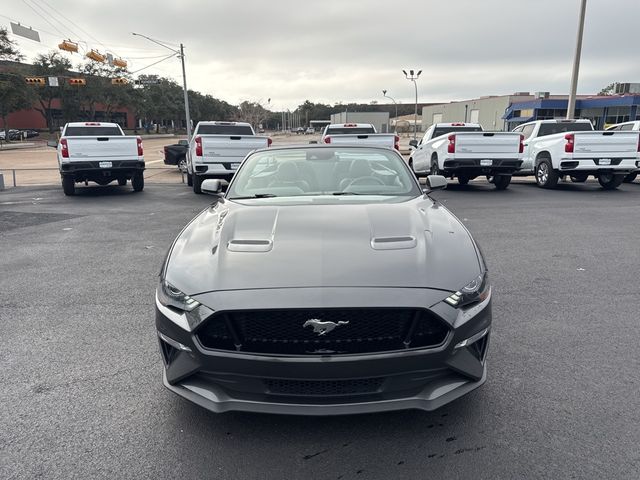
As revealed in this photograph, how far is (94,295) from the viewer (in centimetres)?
507

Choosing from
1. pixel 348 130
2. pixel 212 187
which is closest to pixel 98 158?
pixel 348 130

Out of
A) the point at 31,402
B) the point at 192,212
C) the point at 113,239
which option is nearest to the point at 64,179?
the point at 192,212

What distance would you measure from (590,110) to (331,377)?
198 feet

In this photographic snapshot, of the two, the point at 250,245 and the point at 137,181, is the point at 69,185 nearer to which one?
the point at 137,181

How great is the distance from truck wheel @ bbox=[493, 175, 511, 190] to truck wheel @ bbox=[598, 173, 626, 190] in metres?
2.59

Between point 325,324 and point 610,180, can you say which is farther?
point 610,180

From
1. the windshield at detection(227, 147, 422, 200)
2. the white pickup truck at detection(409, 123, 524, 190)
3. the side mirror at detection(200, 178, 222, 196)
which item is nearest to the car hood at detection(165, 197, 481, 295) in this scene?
the windshield at detection(227, 147, 422, 200)

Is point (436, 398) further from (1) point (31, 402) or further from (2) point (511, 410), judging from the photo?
(1) point (31, 402)

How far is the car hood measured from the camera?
8.38ft

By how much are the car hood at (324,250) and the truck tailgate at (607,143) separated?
1120cm

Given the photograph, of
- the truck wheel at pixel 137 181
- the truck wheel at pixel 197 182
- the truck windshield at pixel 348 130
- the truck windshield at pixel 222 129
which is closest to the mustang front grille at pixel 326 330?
the truck wheel at pixel 197 182

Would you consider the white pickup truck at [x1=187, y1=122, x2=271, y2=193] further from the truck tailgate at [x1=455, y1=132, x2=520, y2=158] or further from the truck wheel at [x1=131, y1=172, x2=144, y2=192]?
the truck tailgate at [x1=455, y1=132, x2=520, y2=158]

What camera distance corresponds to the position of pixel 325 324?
2408mm

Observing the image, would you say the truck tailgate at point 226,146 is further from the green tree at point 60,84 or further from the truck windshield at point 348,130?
the green tree at point 60,84
